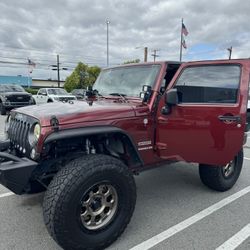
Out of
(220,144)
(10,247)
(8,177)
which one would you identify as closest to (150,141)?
(220,144)

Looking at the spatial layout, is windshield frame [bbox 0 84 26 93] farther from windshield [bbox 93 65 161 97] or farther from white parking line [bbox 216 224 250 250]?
white parking line [bbox 216 224 250 250]

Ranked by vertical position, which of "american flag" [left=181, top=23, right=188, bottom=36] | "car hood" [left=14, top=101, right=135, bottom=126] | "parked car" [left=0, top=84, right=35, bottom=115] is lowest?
"parked car" [left=0, top=84, right=35, bottom=115]

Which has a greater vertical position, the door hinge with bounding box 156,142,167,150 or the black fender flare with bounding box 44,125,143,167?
the black fender flare with bounding box 44,125,143,167

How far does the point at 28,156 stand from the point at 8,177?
40 cm

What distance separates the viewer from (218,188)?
4.22m

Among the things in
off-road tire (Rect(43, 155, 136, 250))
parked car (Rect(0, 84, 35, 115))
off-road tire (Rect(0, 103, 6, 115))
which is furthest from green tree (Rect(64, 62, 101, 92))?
off-road tire (Rect(43, 155, 136, 250))

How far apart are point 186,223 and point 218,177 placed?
3.67 ft

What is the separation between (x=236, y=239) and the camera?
2.98m

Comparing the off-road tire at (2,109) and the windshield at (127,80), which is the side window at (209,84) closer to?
the windshield at (127,80)

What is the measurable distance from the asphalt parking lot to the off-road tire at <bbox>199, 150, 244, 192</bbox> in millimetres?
114

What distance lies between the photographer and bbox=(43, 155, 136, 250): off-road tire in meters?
2.46

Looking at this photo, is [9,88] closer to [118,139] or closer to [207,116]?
[118,139]

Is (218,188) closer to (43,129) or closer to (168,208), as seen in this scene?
(168,208)

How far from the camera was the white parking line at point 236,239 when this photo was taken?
111 inches
